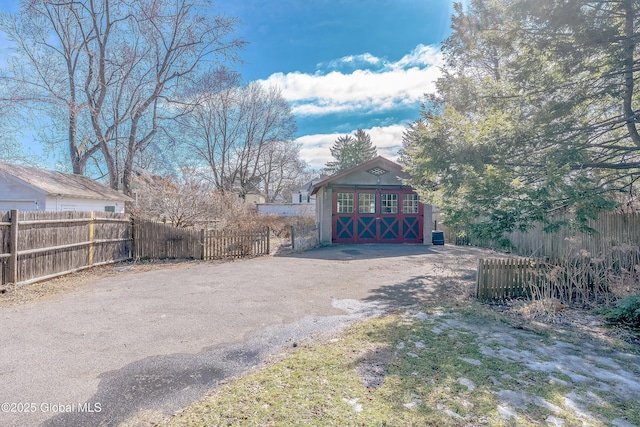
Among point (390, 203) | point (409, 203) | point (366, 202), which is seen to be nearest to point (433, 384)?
point (366, 202)

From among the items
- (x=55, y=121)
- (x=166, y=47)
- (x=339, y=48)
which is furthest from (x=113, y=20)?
(x=339, y=48)

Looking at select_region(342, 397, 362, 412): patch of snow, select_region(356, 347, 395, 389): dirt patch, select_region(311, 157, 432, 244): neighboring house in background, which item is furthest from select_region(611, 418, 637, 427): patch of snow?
select_region(311, 157, 432, 244): neighboring house in background

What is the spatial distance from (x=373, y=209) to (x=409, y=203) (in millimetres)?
1758

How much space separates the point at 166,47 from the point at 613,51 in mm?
18487

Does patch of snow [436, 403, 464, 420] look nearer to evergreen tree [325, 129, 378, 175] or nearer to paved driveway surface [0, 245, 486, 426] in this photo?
paved driveway surface [0, 245, 486, 426]

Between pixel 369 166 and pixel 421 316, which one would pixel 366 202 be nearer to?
pixel 369 166

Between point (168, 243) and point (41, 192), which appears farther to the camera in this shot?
point (41, 192)

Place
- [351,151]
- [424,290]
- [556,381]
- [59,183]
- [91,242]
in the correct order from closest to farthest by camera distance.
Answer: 1. [556,381]
2. [424,290]
3. [91,242]
4. [59,183]
5. [351,151]

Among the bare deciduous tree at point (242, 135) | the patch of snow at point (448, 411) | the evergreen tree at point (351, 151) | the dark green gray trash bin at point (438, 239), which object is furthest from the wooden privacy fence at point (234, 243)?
the evergreen tree at point (351, 151)

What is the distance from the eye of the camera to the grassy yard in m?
2.42

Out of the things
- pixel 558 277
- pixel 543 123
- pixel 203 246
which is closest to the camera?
pixel 543 123

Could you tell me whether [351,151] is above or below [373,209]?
above

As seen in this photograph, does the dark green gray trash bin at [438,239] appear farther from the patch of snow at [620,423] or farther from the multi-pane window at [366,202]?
the patch of snow at [620,423]

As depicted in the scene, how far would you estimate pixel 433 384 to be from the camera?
2.91 m
